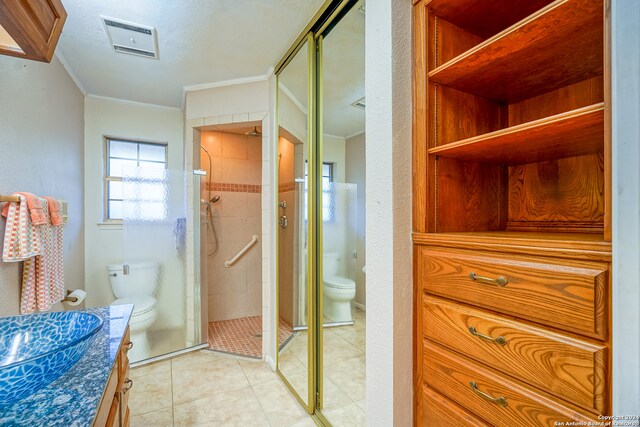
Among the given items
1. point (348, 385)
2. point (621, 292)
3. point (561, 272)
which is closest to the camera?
point (621, 292)

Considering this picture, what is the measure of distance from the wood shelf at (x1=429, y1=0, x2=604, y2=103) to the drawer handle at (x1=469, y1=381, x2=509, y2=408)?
1.00 meters

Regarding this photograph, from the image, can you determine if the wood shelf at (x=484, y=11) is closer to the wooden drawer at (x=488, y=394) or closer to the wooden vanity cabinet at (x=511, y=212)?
the wooden vanity cabinet at (x=511, y=212)

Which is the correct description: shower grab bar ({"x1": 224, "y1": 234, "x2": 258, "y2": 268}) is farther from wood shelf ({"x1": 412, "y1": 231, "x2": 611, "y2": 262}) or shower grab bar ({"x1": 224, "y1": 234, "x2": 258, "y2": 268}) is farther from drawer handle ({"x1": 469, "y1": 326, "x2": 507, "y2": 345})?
drawer handle ({"x1": 469, "y1": 326, "x2": 507, "y2": 345})

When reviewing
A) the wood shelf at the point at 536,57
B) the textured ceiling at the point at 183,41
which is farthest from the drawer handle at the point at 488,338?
the textured ceiling at the point at 183,41

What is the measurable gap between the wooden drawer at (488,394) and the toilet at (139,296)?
219 cm

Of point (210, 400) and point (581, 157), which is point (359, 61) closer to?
point (581, 157)

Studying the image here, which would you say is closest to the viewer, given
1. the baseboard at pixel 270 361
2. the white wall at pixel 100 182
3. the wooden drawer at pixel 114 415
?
the wooden drawer at pixel 114 415

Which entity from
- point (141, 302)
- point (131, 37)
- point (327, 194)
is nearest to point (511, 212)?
point (327, 194)

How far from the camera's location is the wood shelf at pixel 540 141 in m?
0.69

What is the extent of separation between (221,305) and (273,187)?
1.75m

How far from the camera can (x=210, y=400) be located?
6.11 ft

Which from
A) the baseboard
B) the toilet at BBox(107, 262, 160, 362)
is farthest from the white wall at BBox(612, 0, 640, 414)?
the toilet at BBox(107, 262, 160, 362)

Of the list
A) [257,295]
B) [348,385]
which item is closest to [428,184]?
[348,385]

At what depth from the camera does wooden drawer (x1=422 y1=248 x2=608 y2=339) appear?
628 millimetres
